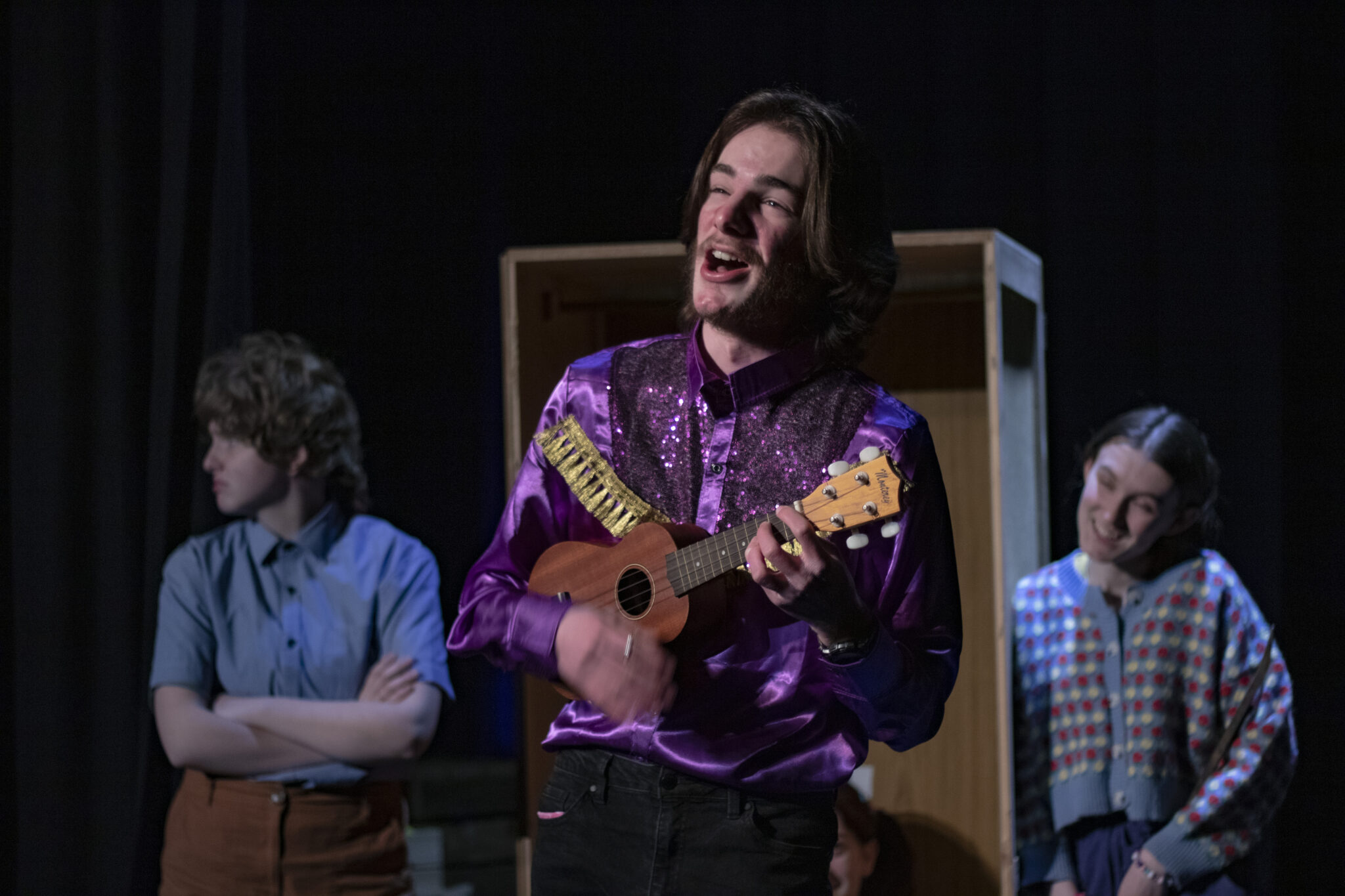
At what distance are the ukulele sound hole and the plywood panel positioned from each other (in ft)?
6.19

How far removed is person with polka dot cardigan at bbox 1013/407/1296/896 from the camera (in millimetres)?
2584

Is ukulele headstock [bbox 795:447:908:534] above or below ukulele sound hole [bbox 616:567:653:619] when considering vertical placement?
above

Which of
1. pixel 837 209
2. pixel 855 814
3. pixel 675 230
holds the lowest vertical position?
pixel 855 814

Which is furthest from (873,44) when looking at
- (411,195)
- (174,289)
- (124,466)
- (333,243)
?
(124,466)

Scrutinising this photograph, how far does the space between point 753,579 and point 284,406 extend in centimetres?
171

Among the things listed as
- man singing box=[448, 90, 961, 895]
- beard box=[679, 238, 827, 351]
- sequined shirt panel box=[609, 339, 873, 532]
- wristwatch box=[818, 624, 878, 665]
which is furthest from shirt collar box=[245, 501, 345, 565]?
wristwatch box=[818, 624, 878, 665]

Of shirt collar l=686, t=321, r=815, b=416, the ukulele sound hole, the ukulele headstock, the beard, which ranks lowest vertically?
the ukulele sound hole

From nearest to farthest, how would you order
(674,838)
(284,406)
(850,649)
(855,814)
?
(850,649), (674,838), (284,406), (855,814)

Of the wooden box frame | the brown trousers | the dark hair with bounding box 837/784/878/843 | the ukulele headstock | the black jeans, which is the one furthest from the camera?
the dark hair with bounding box 837/784/878/843

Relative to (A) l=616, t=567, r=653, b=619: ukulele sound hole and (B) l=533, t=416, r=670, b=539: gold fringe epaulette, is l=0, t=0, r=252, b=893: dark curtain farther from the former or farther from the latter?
(A) l=616, t=567, r=653, b=619: ukulele sound hole

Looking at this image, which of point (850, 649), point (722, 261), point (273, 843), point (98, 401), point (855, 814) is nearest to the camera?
point (850, 649)

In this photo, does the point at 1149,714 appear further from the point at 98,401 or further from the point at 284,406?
the point at 98,401

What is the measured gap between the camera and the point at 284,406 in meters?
2.79

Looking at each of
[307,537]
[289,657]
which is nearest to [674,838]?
[289,657]
